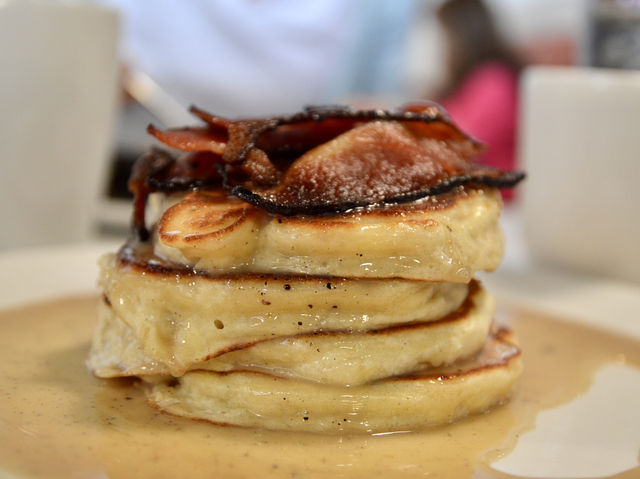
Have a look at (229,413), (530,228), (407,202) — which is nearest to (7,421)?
(229,413)

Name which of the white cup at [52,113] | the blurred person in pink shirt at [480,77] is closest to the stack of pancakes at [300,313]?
the white cup at [52,113]

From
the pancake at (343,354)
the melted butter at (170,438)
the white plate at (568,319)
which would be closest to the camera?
the melted butter at (170,438)

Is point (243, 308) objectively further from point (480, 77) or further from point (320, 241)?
point (480, 77)

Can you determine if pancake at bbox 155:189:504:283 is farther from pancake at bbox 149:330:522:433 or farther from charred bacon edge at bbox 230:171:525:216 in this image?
pancake at bbox 149:330:522:433

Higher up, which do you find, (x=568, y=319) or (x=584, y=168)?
(x=584, y=168)

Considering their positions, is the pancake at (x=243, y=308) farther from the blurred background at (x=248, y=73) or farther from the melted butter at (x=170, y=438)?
the blurred background at (x=248, y=73)

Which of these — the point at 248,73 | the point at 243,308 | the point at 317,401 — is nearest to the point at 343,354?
the point at 317,401
